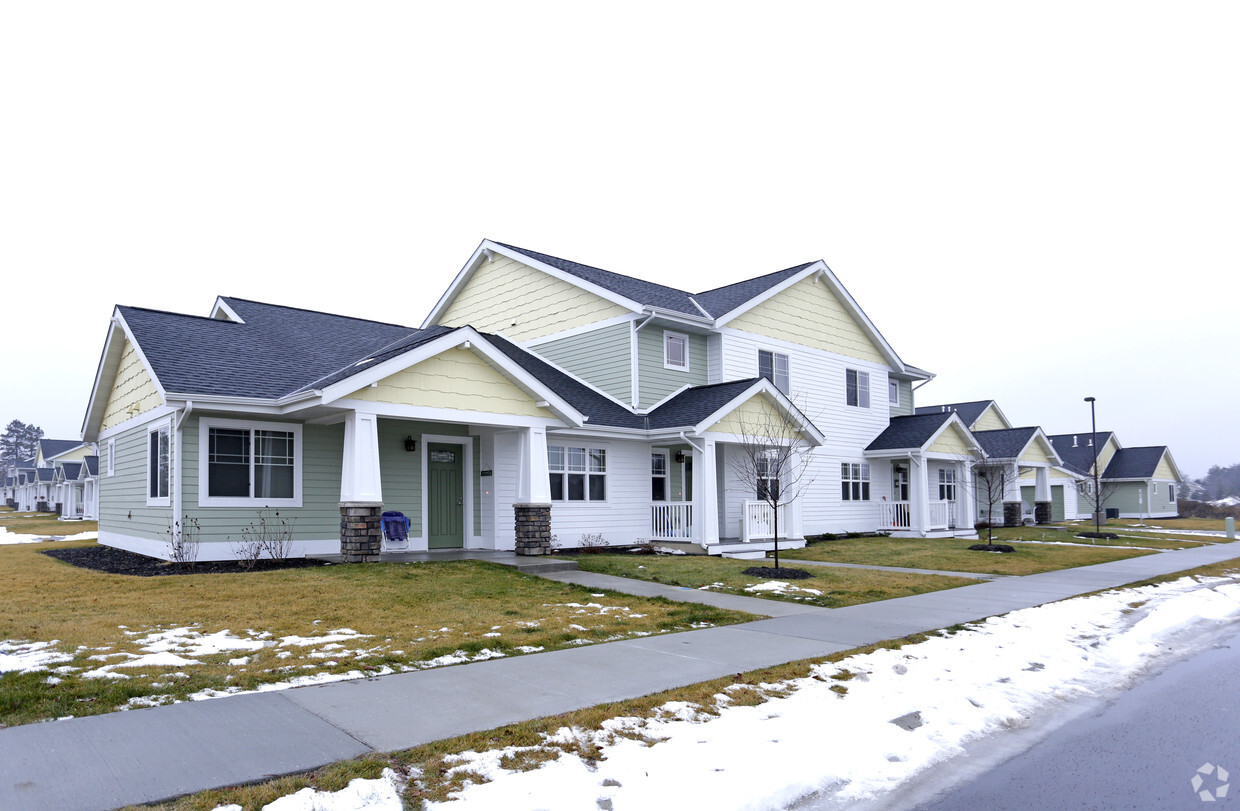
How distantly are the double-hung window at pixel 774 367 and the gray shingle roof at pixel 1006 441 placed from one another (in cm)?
1325

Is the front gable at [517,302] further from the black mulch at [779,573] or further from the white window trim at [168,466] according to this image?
the white window trim at [168,466]

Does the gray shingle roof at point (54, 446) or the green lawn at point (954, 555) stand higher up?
the gray shingle roof at point (54, 446)

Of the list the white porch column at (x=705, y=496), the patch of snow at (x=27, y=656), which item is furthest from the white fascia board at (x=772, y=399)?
the patch of snow at (x=27, y=656)

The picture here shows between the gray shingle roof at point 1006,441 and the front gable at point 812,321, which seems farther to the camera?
the gray shingle roof at point 1006,441

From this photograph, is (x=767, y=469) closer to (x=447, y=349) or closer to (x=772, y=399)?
(x=772, y=399)

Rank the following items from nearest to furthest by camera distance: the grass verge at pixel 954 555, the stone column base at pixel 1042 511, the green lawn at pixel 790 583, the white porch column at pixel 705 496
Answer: the green lawn at pixel 790 583 → the grass verge at pixel 954 555 → the white porch column at pixel 705 496 → the stone column base at pixel 1042 511

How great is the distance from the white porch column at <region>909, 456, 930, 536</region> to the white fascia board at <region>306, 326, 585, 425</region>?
14048mm

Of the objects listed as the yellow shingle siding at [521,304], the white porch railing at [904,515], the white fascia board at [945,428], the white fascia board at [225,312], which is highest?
the yellow shingle siding at [521,304]

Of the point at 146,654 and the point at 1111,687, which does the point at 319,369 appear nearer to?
the point at 146,654

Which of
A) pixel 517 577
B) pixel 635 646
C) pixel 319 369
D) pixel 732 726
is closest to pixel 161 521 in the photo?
pixel 319 369

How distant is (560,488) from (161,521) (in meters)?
8.01

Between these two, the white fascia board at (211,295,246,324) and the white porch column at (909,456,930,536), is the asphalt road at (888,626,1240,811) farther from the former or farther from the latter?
the white porch column at (909,456,930,536)

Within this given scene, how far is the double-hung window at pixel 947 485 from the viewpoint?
102ft

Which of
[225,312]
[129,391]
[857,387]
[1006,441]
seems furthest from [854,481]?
[129,391]
